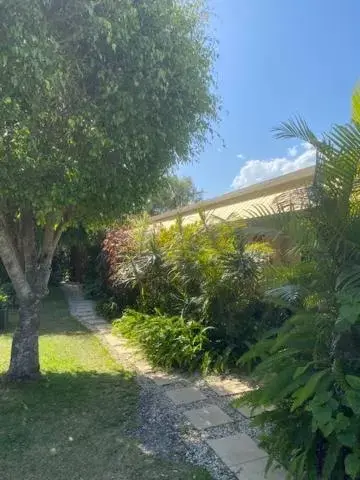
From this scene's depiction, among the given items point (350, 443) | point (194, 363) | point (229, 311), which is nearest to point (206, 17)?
point (229, 311)

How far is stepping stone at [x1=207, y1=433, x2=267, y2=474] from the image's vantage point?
5.19m

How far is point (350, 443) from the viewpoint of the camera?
3.56 metres

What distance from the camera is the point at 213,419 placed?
259 inches

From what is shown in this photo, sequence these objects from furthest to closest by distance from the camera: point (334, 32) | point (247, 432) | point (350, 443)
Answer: point (334, 32) → point (247, 432) → point (350, 443)

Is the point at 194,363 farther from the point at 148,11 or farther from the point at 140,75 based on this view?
the point at 148,11

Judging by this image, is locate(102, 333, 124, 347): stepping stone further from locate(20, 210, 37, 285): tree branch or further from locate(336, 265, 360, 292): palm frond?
locate(336, 265, 360, 292): palm frond

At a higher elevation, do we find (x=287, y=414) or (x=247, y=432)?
(x=287, y=414)

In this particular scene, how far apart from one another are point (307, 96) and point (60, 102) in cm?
827

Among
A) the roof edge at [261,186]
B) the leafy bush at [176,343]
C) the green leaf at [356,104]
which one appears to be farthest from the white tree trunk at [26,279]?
the green leaf at [356,104]

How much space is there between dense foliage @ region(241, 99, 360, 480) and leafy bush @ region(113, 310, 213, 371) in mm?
4380

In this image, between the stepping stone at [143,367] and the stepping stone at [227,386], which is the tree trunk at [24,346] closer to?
the stepping stone at [143,367]

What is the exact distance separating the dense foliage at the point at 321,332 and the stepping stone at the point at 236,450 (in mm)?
631

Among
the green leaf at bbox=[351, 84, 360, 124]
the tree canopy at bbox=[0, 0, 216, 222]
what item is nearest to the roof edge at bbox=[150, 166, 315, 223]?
the tree canopy at bbox=[0, 0, 216, 222]

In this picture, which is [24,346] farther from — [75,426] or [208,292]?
[208,292]
